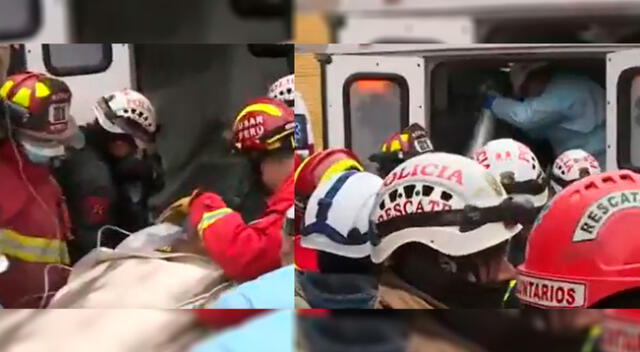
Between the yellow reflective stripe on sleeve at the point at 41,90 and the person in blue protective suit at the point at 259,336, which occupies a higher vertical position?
the yellow reflective stripe on sleeve at the point at 41,90

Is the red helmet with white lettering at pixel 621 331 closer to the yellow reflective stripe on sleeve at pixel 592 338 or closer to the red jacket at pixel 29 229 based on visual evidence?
the yellow reflective stripe on sleeve at pixel 592 338

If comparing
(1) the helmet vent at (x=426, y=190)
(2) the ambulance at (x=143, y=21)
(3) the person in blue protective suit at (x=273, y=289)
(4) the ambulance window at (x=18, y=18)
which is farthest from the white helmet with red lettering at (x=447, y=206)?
(4) the ambulance window at (x=18, y=18)

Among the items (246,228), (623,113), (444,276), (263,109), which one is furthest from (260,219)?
(623,113)

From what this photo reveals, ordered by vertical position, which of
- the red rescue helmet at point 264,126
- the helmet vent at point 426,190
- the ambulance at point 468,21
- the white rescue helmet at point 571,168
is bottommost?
the helmet vent at point 426,190

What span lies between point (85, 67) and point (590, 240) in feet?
2.06

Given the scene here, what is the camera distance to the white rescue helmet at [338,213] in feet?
3.48

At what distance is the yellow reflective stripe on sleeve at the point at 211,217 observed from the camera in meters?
1.06

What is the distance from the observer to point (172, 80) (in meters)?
1.04

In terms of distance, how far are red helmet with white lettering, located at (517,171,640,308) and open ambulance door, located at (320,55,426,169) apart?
0.20m

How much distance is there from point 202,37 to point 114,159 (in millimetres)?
182

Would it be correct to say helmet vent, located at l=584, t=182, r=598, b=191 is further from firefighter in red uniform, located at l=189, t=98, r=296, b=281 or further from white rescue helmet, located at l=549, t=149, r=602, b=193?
firefighter in red uniform, located at l=189, t=98, r=296, b=281

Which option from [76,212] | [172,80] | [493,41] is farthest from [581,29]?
[76,212]

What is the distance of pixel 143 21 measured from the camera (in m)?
1.01

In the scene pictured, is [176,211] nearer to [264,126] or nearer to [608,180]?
[264,126]
